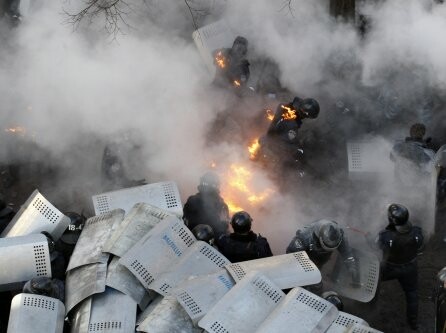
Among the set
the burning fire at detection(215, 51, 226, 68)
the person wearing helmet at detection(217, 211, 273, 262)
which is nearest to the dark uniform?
the person wearing helmet at detection(217, 211, 273, 262)

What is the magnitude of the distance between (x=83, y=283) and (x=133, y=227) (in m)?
0.81

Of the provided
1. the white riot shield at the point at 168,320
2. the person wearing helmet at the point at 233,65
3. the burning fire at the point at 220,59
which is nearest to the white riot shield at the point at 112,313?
the white riot shield at the point at 168,320

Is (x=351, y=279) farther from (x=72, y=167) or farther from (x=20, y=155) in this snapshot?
(x=20, y=155)

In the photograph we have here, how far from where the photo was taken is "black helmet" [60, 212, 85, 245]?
686cm

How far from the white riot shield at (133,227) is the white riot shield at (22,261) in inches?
25.3

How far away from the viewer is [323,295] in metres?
5.97

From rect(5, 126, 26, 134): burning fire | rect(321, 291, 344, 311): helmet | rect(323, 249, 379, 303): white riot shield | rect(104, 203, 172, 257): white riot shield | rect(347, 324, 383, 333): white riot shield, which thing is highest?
rect(5, 126, 26, 134): burning fire

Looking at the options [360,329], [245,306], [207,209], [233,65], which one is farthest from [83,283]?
[233,65]

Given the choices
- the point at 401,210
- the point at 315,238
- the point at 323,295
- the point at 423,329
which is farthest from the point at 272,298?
the point at 423,329

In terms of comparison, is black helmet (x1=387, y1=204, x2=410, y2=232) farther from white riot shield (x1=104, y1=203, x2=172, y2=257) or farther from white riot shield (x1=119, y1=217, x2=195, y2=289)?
white riot shield (x1=104, y1=203, x2=172, y2=257)

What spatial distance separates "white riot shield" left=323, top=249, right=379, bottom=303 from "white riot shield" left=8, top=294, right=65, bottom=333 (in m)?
2.90

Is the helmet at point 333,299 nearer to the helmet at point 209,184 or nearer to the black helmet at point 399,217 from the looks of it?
the black helmet at point 399,217

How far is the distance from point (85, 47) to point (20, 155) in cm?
194

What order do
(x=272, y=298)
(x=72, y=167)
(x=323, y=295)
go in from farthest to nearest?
(x=72, y=167), (x=323, y=295), (x=272, y=298)
